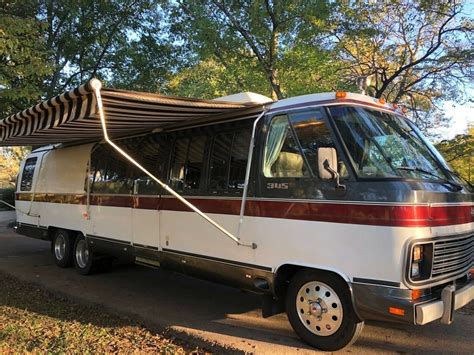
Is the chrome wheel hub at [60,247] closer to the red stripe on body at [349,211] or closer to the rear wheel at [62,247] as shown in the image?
the rear wheel at [62,247]

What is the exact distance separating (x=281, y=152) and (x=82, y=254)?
5472 mm

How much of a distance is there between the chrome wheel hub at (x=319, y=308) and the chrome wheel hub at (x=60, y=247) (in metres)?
6.15

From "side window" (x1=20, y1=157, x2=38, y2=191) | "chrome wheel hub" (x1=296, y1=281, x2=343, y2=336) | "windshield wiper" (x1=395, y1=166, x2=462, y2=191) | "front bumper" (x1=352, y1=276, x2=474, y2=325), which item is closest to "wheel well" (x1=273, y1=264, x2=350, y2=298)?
"chrome wheel hub" (x1=296, y1=281, x2=343, y2=336)

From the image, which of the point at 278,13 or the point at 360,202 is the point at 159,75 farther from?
the point at 360,202

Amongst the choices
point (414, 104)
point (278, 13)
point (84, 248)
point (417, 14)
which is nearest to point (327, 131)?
point (84, 248)

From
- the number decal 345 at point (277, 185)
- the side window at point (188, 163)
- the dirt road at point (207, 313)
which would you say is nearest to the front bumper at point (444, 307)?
the dirt road at point (207, 313)

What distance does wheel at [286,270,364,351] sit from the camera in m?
4.58

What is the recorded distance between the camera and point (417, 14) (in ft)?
46.4

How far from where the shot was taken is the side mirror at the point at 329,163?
452cm

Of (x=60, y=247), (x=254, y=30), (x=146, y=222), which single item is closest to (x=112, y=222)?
(x=146, y=222)

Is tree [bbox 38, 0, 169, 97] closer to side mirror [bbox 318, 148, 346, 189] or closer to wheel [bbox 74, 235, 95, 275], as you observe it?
wheel [bbox 74, 235, 95, 275]

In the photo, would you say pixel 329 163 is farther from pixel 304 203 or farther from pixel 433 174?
pixel 433 174

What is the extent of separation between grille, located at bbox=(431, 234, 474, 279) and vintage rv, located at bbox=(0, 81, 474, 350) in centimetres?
2

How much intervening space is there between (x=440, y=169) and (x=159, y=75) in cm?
1220
